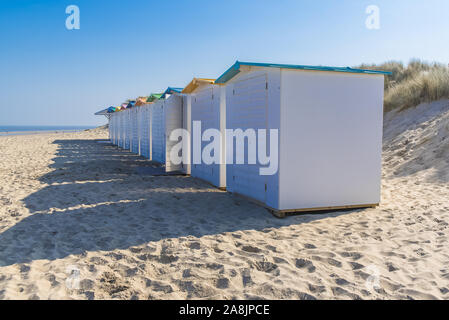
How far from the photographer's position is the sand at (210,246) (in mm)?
3275

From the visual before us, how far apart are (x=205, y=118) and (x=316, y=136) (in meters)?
3.68

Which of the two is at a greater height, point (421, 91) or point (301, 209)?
point (421, 91)

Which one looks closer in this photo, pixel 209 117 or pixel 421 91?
pixel 209 117

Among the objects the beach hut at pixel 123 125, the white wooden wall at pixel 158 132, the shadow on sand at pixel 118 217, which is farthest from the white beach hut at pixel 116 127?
the shadow on sand at pixel 118 217

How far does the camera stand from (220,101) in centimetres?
811

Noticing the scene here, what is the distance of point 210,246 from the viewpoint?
4398 millimetres

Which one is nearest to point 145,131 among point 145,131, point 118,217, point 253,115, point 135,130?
point 145,131

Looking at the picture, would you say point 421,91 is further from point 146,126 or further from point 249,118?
point 146,126

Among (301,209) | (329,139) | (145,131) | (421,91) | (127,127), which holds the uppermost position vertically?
(421,91)

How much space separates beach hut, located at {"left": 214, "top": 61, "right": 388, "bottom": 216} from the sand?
13.3 inches

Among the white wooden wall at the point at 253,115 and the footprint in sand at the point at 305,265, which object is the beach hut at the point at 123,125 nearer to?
the white wooden wall at the point at 253,115

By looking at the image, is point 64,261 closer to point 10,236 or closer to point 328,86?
point 10,236

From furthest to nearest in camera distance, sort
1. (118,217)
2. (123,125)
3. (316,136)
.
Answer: (123,125)
(316,136)
(118,217)
